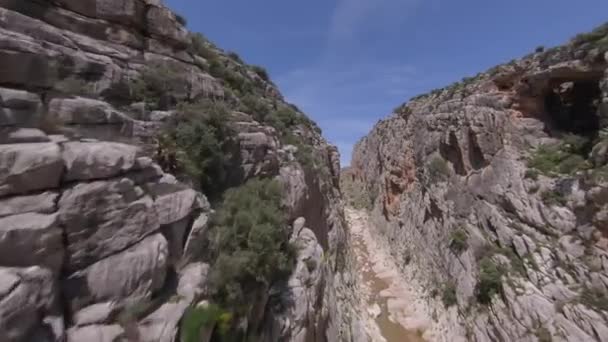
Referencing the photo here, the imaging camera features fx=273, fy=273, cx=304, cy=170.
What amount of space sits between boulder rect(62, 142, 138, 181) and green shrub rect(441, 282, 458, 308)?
16.2 m

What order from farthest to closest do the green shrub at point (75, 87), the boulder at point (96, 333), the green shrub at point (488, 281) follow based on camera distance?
1. the green shrub at point (488, 281)
2. the green shrub at point (75, 87)
3. the boulder at point (96, 333)

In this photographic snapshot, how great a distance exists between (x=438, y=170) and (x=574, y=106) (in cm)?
814

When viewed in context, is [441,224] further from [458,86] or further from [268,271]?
[268,271]

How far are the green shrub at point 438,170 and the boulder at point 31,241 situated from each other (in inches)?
827

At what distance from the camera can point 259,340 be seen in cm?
722

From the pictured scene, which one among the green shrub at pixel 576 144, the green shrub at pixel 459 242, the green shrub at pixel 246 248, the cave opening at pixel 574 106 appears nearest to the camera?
the green shrub at pixel 246 248

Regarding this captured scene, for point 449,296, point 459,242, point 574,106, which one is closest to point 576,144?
point 574,106

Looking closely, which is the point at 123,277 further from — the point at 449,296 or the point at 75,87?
the point at 449,296

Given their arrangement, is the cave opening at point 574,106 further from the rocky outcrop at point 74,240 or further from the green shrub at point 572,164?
the rocky outcrop at point 74,240

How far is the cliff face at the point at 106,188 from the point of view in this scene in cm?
423

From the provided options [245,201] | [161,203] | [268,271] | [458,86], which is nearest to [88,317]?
[161,203]

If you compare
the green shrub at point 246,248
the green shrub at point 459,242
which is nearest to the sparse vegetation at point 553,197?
the green shrub at point 459,242

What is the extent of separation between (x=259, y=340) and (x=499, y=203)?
13.9 meters

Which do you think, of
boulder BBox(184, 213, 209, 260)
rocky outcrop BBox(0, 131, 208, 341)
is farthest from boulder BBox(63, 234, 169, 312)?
boulder BBox(184, 213, 209, 260)
